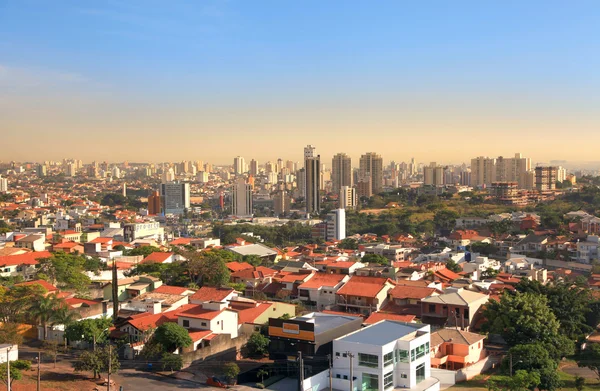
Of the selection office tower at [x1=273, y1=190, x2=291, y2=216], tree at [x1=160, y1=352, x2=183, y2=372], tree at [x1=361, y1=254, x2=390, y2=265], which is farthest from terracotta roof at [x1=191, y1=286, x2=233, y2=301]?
office tower at [x1=273, y1=190, x2=291, y2=216]

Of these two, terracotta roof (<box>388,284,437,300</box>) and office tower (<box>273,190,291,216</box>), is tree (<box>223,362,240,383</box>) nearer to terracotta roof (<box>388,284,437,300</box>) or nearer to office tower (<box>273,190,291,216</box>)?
terracotta roof (<box>388,284,437,300</box>)

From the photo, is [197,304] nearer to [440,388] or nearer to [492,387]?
[440,388]

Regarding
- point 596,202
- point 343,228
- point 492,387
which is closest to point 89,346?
point 492,387

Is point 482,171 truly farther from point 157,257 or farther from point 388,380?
point 388,380

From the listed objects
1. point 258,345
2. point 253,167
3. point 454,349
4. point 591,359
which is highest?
point 253,167

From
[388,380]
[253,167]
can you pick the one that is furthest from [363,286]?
[253,167]

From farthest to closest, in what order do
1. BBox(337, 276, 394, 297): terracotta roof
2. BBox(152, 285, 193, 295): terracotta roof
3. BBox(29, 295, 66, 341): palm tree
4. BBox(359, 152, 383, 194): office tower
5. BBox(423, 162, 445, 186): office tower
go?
BBox(423, 162, 445, 186): office tower < BBox(359, 152, 383, 194): office tower < BBox(337, 276, 394, 297): terracotta roof < BBox(152, 285, 193, 295): terracotta roof < BBox(29, 295, 66, 341): palm tree

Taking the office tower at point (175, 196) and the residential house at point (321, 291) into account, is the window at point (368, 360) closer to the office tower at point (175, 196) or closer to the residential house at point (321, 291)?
the residential house at point (321, 291)

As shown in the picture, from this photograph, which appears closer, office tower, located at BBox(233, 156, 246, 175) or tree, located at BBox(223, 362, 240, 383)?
tree, located at BBox(223, 362, 240, 383)

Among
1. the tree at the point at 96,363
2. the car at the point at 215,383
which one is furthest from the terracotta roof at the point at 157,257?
the car at the point at 215,383
